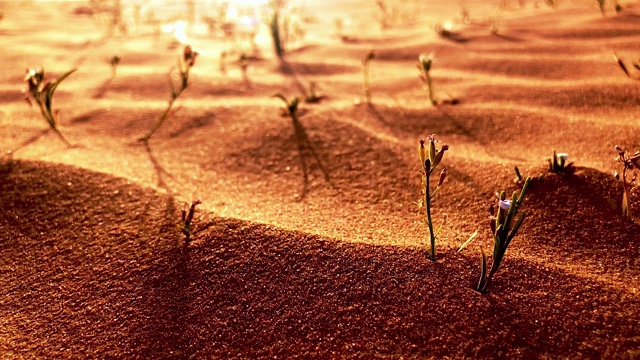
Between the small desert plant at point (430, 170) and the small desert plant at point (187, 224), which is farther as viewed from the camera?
the small desert plant at point (187, 224)

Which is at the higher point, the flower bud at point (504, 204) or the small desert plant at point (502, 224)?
the flower bud at point (504, 204)

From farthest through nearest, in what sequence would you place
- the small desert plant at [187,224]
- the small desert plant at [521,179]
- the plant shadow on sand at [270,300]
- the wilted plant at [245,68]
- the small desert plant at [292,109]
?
the wilted plant at [245,68] → the small desert plant at [292,109] → the small desert plant at [521,179] → the small desert plant at [187,224] → the plant shadow on sand at [270,300]

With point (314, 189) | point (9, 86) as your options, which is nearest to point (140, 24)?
point (9, 86)

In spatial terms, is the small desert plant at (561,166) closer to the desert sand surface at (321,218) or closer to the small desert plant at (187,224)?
the desert sand surface at (321,218)

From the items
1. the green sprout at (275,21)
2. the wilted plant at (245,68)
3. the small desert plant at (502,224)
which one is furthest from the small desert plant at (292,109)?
the green sprout at (275,21)

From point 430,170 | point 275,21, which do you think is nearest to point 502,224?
point 430,170

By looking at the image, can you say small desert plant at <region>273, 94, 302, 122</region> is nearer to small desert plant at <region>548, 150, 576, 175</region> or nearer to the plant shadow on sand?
the plant shadow on sand

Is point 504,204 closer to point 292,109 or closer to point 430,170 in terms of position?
point 430,170

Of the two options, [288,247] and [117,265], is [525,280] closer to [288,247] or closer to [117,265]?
[288,247]
